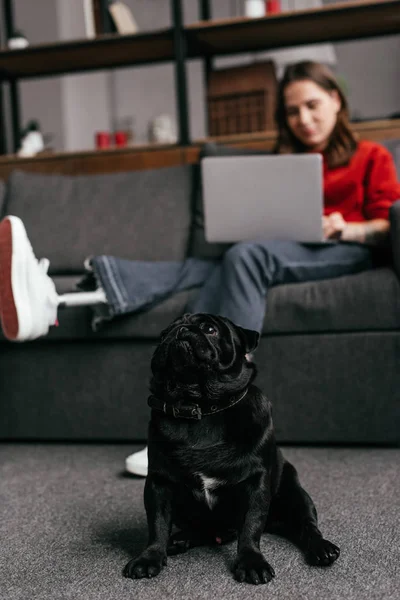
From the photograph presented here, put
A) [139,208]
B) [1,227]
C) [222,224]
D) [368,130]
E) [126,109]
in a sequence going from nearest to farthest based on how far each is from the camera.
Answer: [1,227], [222,224], [139,208], [368,130], [126,109]

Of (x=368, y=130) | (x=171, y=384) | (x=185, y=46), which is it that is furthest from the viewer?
(x=185, y=46)

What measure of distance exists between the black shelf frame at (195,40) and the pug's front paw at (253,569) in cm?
210

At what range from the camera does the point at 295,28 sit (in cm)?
282

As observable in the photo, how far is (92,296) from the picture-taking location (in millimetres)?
1775

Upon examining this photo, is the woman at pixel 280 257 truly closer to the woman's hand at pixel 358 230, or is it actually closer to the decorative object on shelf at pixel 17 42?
the woman's hand at pixel 358 230

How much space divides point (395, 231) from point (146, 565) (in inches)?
43.8

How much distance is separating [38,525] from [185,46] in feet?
7.19

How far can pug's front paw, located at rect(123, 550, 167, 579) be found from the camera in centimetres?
102

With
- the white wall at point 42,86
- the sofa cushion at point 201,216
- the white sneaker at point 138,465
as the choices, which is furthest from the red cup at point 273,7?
the white wall at point 42,86

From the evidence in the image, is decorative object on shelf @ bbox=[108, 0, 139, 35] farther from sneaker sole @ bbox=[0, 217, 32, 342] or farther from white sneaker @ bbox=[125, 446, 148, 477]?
white sneaker @ bbox=[125, 446, 148, 477]

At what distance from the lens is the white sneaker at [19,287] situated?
1581 mm

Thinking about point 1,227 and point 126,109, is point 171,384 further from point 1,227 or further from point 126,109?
point 126,109

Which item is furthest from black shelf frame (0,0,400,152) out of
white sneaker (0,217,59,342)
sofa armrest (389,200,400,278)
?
white sneaker (0,217,59,342)

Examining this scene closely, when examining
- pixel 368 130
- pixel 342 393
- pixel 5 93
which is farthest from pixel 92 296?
pixel 5 93
